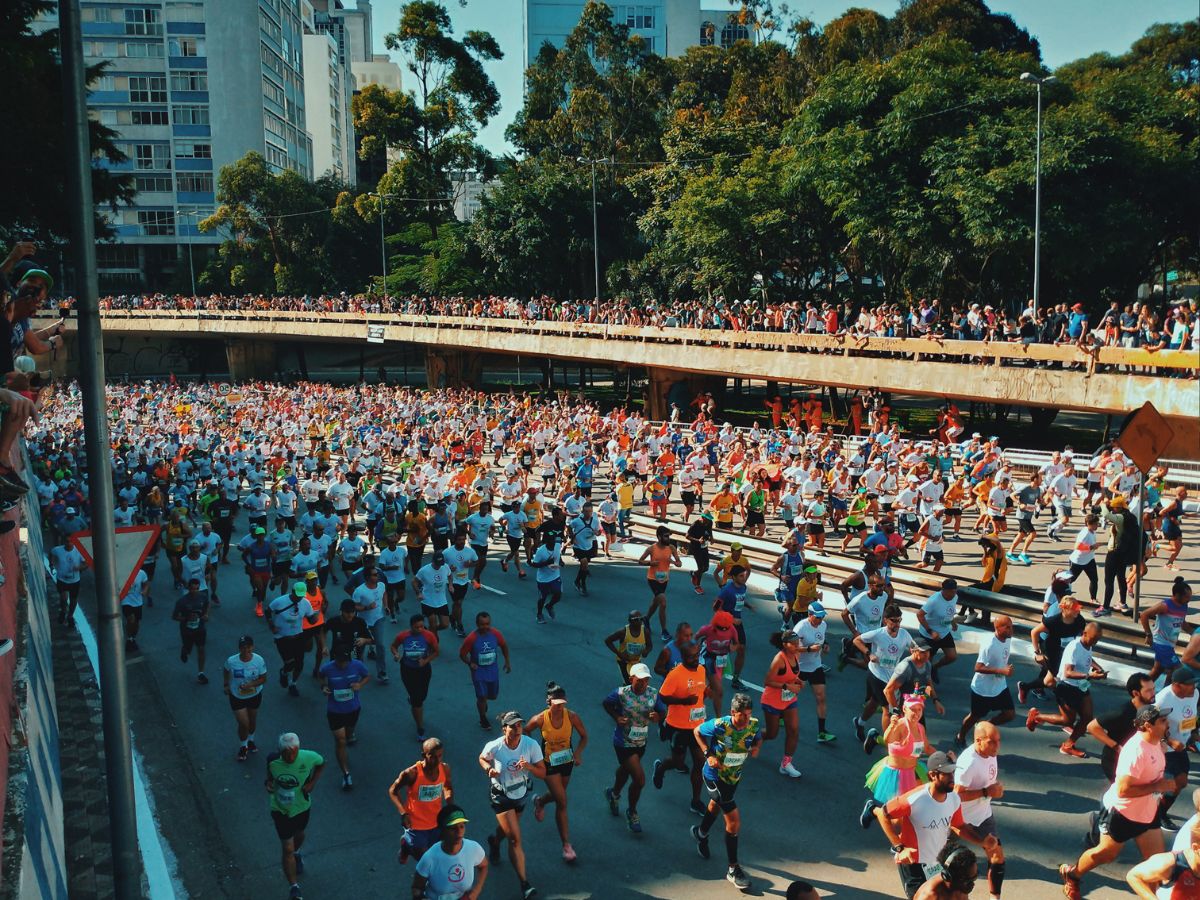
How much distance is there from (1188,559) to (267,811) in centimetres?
1502

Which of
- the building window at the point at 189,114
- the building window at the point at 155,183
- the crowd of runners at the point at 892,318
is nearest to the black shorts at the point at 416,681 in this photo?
the crowd of runners at the point at 892,318

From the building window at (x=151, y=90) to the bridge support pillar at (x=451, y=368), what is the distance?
45.5m

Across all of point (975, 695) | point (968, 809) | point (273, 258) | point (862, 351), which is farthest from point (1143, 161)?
point (273, 258)

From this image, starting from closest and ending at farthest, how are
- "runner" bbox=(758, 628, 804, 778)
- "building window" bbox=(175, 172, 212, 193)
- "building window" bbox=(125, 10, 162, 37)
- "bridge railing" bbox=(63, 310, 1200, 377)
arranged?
"runner" bbox=(758, 628, 804, 778) < "bridge railing" bbox=(63, 310, 1200, 377) < "building window" bbox=(125, 10, 162, 37) < "building window" bbox=(175, 172, 212, 193)

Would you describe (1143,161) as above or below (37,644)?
above

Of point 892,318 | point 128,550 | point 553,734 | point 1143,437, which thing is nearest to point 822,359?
point 892,318

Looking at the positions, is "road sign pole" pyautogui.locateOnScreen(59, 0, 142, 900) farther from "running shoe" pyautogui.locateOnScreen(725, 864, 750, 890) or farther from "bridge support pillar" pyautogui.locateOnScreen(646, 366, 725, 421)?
"bridge support pillar" pyautogui.locateOnScreen(646, 366, 725, 421)

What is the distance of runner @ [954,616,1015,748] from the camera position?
9.41 meters

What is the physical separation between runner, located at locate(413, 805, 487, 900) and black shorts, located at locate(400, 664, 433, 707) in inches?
153

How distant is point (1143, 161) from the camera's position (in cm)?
2814

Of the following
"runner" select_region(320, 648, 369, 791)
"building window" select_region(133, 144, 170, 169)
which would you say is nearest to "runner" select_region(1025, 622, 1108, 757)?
"runner" select_region(320, 648, 369, 791)

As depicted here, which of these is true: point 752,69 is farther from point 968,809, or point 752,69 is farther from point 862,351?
point 968,809

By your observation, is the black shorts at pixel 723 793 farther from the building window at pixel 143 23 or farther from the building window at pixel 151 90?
the building window at pixel 143 23

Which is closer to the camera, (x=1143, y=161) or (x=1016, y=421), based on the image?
(x=1143, y=161)
